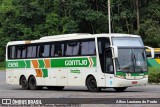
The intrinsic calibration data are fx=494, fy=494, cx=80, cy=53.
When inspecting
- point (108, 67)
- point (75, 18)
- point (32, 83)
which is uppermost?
point (75, 18)

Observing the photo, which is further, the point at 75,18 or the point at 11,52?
the point at 75,18

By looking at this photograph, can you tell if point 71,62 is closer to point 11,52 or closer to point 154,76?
point 11,52

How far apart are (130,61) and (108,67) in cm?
120

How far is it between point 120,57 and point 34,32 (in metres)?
50.1

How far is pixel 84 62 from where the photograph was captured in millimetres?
27344

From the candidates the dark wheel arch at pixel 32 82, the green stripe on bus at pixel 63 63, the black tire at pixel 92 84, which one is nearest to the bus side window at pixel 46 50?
the green stripe on bus at pixel 63 63

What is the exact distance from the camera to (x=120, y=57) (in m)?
25.9

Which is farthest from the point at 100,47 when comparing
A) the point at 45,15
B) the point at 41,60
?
the point at 45,15

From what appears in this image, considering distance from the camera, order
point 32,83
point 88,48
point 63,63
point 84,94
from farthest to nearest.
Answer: point 32,83 → point 63,63 → point 88,48 → point 84,94

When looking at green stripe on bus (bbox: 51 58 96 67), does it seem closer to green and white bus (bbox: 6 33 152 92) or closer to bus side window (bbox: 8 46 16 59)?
green and white bus (bbox: 6 33 152 92)

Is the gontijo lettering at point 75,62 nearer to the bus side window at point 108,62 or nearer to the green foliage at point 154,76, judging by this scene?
the bus side window at point 108,62

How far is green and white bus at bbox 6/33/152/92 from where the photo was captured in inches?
1020

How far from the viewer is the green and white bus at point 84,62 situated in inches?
1020

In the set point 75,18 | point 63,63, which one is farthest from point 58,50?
point 75,18
